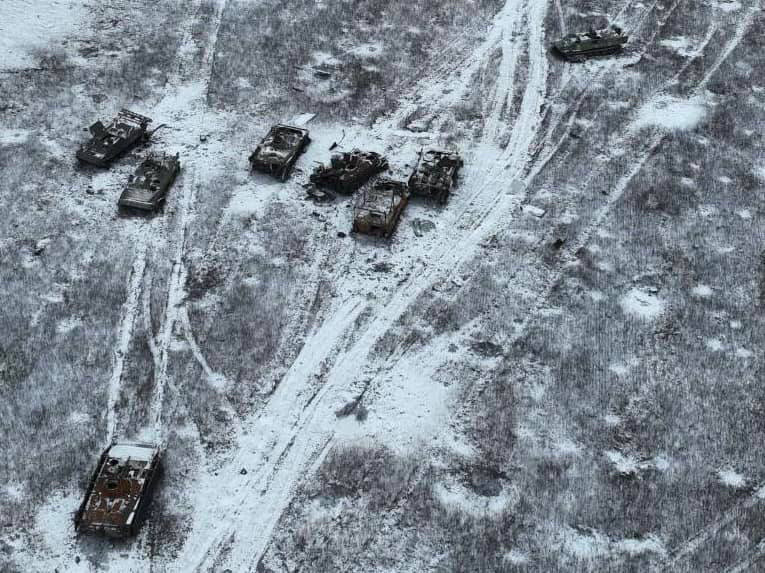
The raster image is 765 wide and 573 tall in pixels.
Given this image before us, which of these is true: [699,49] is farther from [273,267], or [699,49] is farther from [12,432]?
[12,432]

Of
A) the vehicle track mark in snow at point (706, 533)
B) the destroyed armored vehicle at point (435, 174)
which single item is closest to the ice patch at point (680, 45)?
the destroyed armored vehicle at point (435, 174)

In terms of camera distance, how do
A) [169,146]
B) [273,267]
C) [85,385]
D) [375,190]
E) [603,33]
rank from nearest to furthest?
[85,385] < [273,267] < [375,190] < [169,146] < [603,33]

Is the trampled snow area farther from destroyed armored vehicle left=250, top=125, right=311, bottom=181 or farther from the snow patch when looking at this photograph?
the snow patch

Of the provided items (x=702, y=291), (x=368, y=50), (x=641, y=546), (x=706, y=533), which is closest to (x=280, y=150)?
(x=368, y=50)

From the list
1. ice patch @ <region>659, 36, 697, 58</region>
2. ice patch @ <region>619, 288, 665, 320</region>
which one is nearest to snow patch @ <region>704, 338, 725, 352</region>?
ice patch @ <region>619, 288, 665, 320</region>

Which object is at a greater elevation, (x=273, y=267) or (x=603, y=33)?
(x=603, y=33)

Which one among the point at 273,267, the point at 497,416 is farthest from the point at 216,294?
the point at 497,416

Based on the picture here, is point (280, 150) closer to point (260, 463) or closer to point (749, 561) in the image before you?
point (260, 463)
